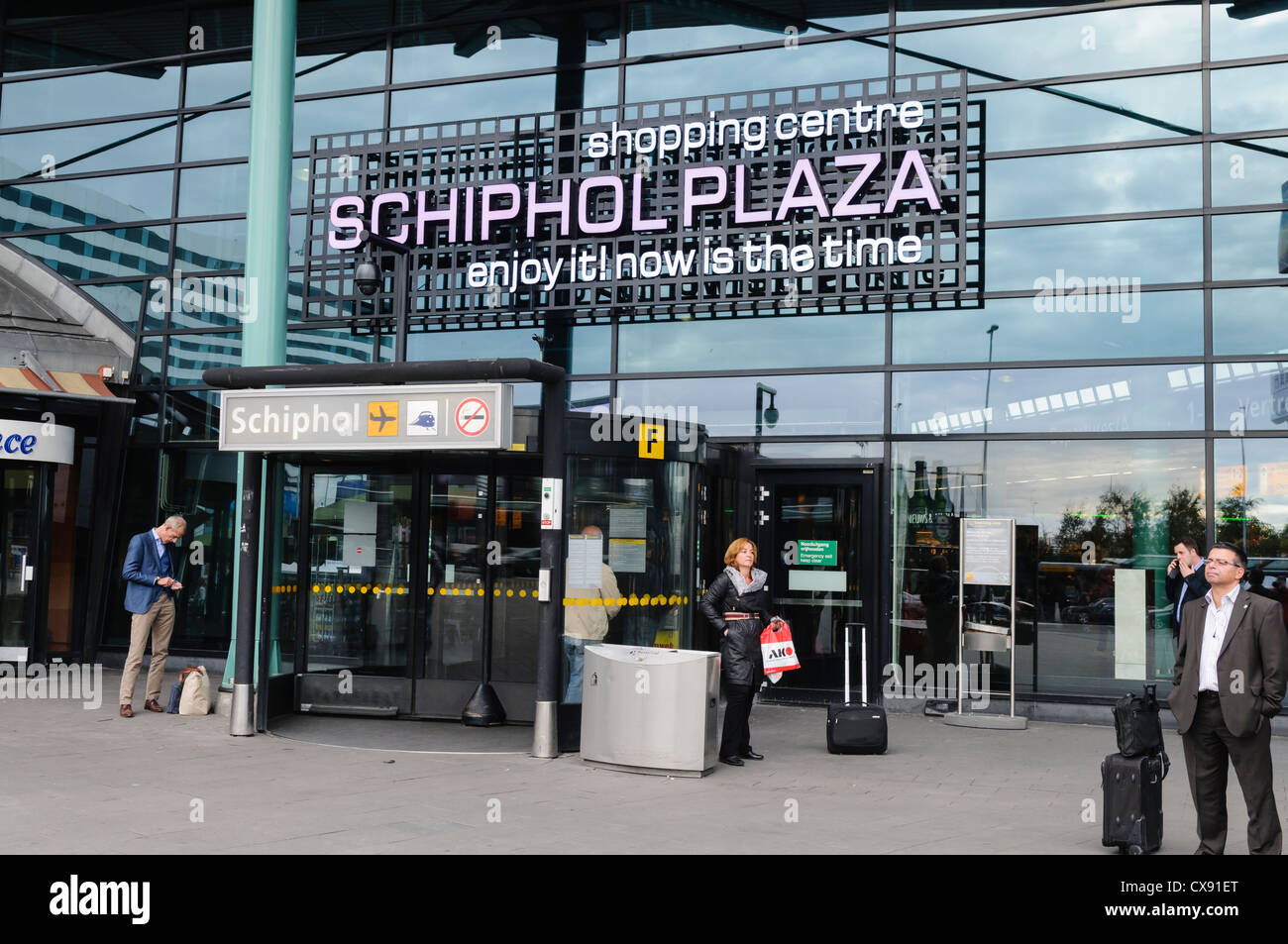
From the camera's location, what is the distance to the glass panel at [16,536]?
14672 millimetres

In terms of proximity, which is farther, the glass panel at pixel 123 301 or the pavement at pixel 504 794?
the glass panel at pixel 123 301

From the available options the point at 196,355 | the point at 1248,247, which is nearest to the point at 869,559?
the point at 1248,247

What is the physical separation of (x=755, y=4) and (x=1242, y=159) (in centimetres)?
559

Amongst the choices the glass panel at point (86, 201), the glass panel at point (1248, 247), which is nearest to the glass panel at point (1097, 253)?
the glass panel at point (1248, 247)

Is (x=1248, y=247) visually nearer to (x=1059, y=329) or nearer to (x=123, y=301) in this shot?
(x=1059, y=329)

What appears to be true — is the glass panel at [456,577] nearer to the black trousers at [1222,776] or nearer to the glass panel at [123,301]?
the black trousers at [1222,776]

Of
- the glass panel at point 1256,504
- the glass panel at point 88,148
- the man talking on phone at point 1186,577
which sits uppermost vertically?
the glass panel at point 88,148

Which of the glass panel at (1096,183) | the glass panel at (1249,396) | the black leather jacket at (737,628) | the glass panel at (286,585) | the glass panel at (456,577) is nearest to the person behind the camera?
Result: the black leather jacket at (737,628)

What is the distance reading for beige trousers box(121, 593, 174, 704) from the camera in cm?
1180

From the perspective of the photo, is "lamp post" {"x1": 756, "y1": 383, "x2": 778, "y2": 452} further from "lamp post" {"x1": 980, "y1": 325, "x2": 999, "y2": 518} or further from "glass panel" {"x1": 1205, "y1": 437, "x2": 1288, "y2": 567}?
"glass panel" {"x1": 1205, "y1": 437, "x2": 1288, "y2": 567}

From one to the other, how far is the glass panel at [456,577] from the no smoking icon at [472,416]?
7.47ft

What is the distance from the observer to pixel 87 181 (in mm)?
16969
